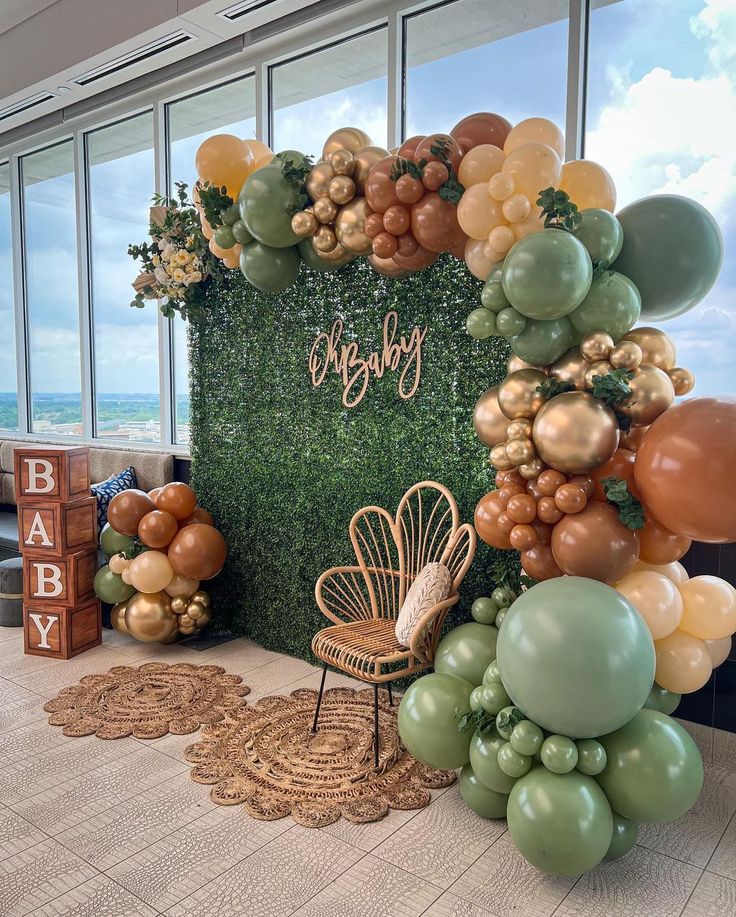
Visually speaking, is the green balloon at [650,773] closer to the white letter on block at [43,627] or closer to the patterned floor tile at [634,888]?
the patterned floor tile at [634,888]

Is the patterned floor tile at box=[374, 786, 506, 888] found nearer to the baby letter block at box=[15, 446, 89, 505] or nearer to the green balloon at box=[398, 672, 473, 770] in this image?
the green balloon at box=[398, 672, 473, 770]

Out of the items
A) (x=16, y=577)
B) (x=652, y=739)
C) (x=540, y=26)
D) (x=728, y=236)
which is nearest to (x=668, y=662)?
(x=652, y=739)

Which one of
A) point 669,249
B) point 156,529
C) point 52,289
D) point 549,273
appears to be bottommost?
point 156,529

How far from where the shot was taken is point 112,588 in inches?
154

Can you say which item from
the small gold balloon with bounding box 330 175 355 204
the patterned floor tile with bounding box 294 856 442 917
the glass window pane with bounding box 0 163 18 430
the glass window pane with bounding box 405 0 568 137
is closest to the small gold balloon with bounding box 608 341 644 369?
the small gold balloon with bounding box 330 175 355 204

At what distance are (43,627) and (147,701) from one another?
0.93m

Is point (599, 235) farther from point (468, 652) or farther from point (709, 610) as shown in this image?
point (468, 652)

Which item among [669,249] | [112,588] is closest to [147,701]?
[112,588]

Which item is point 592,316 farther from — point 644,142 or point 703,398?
point 644,142

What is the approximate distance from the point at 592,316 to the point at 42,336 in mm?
5727

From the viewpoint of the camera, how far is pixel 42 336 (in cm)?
671

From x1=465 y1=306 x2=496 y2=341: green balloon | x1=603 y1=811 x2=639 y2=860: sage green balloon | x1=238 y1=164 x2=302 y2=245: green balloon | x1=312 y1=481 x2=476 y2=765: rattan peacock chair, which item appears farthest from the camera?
x1=238 y1=164 x2=302 y2=245: green balloon

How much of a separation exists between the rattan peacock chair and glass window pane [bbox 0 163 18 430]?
4.83 metres

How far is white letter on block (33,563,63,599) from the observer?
3889 millimetres
